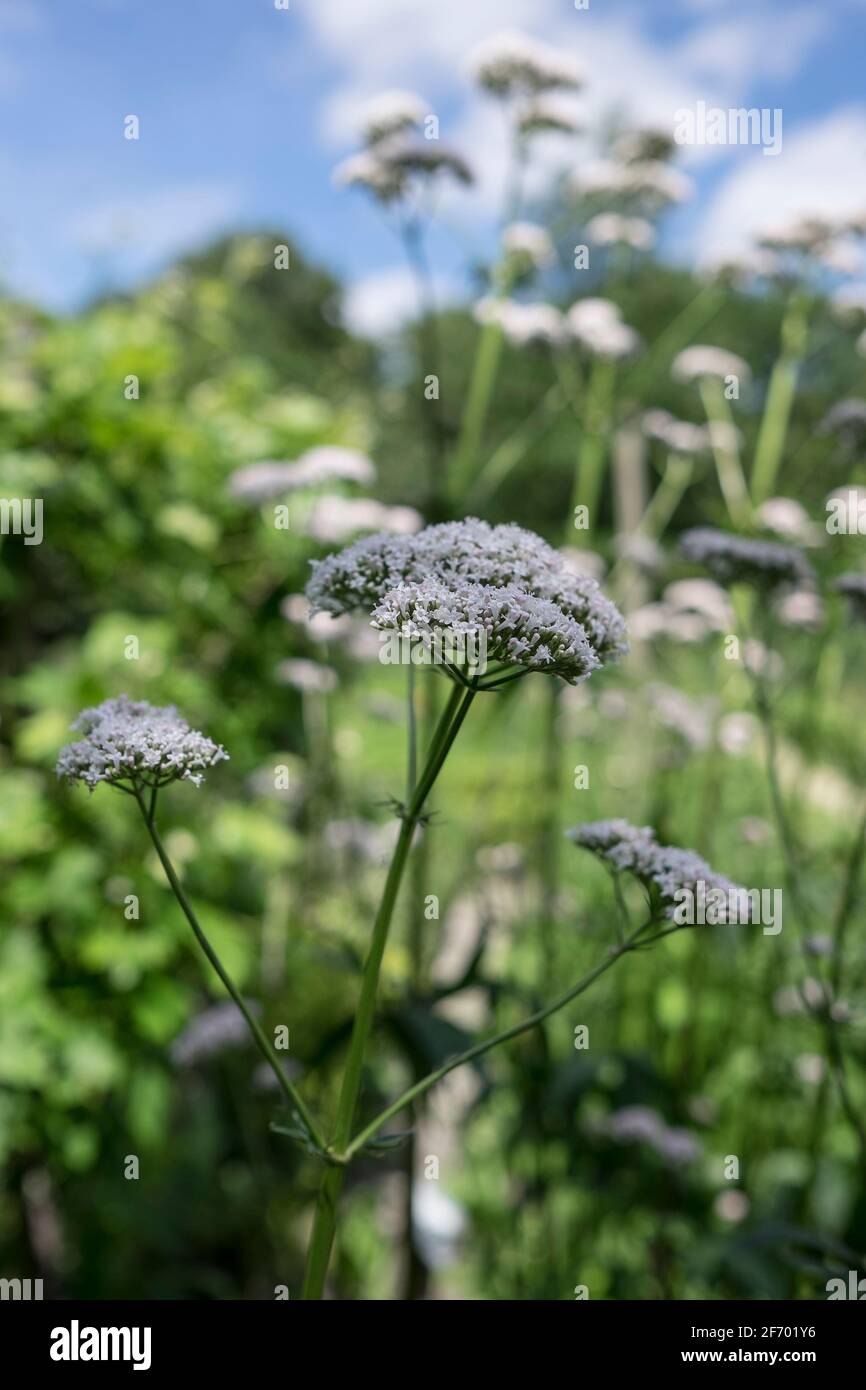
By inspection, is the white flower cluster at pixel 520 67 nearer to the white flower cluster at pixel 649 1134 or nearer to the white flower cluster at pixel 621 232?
the white flower cluster at pixel 621 232

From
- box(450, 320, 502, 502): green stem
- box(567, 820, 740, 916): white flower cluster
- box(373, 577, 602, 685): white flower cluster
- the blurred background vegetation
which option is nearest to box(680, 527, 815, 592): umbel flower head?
the blurred background vegetation

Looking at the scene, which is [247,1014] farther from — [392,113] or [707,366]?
[707,366]

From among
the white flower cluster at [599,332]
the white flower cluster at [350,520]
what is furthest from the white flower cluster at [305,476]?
the white flower cluster at [599,332]

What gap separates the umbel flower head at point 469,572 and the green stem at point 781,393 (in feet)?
5.36

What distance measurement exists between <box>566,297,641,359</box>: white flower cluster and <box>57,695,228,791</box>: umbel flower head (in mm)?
1855

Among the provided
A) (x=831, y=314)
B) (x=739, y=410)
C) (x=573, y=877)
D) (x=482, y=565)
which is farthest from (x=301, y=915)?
(x=739, y=410)

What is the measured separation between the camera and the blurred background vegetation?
6.91 feet

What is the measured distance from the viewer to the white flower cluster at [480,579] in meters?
0.82

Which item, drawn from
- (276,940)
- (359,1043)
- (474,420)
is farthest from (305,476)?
(359,1043)

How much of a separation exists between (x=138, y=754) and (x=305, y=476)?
145 centimetres

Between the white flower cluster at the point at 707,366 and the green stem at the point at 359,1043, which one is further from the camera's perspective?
the white flower cluster at the point at 707,366

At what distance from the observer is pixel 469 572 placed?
87 centimetres
